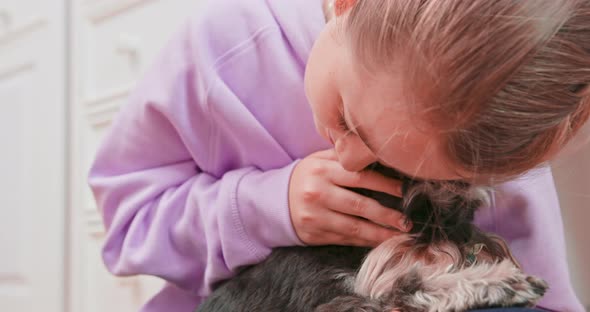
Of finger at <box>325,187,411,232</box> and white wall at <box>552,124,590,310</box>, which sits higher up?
finger at <box>325,187,411,232</box>

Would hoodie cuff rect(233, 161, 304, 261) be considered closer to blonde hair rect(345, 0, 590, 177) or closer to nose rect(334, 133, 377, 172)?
nose rect(334, 133, 377, 172)

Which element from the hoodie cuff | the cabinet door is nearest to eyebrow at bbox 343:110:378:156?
the hoodie cuff

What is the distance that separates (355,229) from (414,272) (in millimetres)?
123

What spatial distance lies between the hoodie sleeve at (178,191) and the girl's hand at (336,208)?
0.04 m

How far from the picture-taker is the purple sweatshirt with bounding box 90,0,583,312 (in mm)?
914

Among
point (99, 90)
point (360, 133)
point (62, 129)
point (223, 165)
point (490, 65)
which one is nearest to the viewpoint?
point (490, 65)

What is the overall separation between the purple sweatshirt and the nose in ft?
0.63

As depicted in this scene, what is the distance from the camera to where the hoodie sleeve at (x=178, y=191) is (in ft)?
3.02

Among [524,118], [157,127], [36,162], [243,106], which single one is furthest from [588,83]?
[36,162]

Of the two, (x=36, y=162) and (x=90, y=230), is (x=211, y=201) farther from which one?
(x=36, y=162)

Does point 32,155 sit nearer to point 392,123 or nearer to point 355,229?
point 355,229

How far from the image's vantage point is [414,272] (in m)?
0.73

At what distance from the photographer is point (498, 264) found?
737 mm

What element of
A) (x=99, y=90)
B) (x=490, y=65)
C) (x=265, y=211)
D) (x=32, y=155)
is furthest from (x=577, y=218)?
(x=32, y=155)
